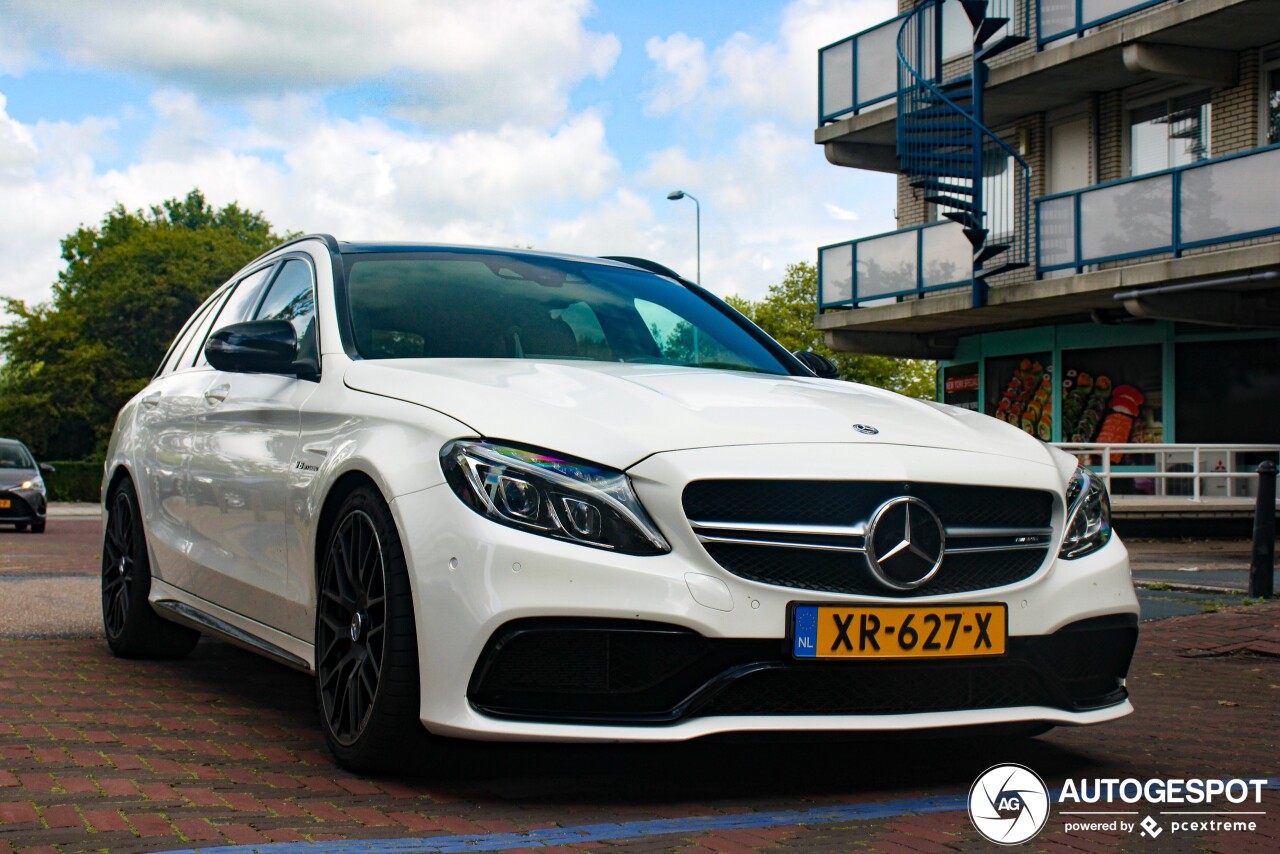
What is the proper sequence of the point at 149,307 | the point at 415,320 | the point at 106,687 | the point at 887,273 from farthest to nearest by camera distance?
the point at 149,307 < the point at 887,273 < the point at 106,687 < the point at 415,320

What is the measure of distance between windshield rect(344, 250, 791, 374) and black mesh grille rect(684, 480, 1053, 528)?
138 centimetres

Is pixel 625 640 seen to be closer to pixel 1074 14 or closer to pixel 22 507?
pixel 22 507

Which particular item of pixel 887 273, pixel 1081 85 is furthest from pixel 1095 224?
pixel 887 273

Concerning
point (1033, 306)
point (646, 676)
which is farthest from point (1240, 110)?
point (646, 676)

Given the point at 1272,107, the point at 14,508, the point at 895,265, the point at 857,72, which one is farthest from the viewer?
the point at 857,72

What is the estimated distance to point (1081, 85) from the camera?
2331 centimetres

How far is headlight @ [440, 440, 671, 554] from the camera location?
12.2ft

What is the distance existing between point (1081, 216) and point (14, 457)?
16410 mm

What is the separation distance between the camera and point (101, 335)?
5894 cm

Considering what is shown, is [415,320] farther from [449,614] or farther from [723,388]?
[449,614]

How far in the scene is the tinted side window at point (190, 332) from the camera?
23.0 ft

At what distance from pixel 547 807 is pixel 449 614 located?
54cm

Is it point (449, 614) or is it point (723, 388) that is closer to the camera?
point (449, 614)

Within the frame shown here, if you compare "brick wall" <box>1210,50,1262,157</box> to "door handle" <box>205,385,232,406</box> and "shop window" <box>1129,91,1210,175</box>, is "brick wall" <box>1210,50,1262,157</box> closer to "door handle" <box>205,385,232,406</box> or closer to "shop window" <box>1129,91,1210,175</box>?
"shop window" <box>1129,91,1210,175</box>
